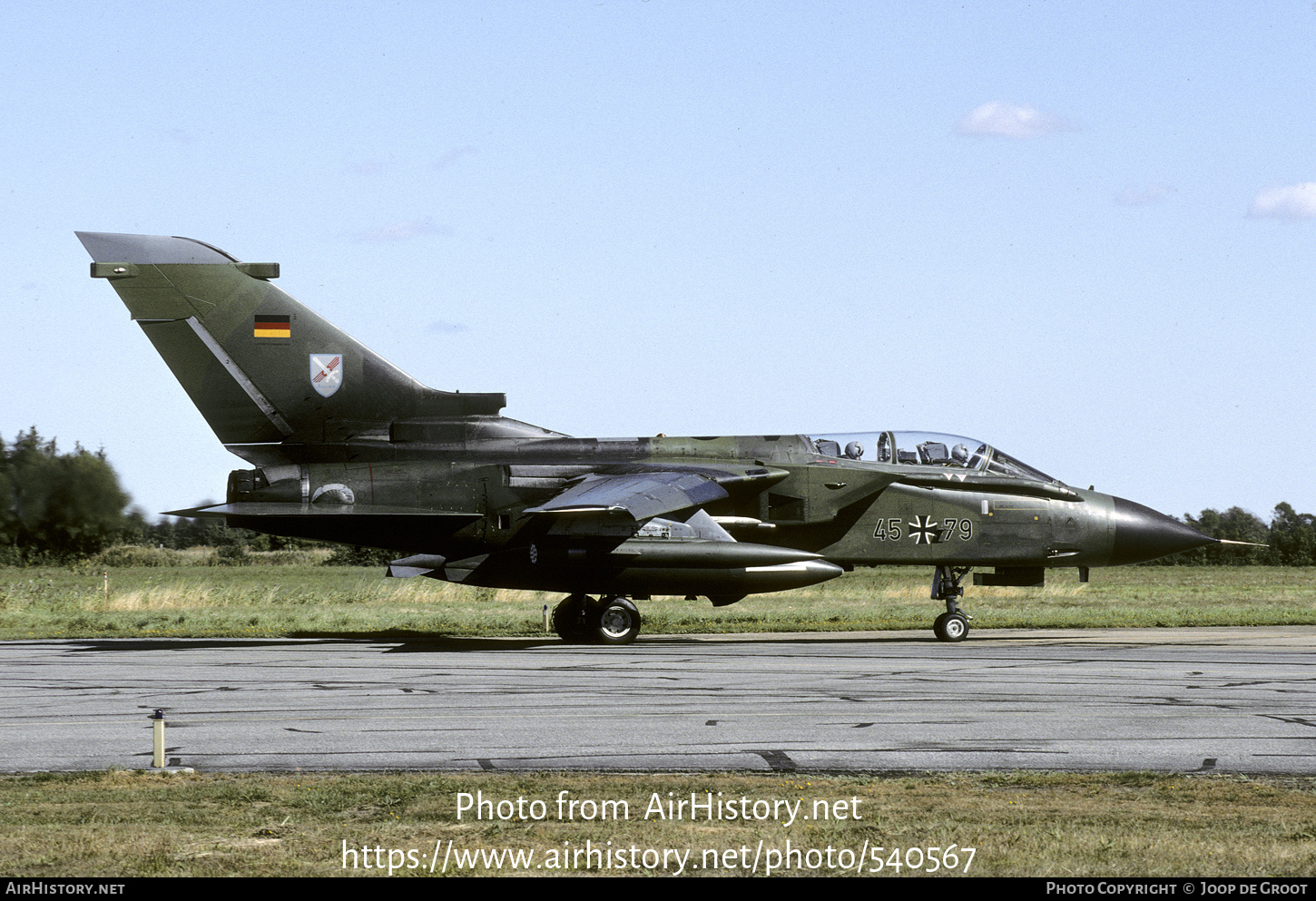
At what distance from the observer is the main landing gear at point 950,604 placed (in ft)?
72.1

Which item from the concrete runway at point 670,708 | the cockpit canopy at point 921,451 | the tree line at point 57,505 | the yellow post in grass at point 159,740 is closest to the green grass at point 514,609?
the tree line at point 57,505

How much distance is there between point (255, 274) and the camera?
877 inches

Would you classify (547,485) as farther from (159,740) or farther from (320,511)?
(159,740)

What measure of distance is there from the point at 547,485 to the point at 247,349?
546cm

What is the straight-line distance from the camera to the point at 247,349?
22094mm

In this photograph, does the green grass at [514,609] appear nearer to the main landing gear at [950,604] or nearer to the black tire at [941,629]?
the main landing gear at [950,604]

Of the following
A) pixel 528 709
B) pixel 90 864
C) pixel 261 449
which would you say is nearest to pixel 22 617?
pixel 261 449

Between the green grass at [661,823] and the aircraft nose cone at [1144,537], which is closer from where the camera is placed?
the green grass at [661,823]

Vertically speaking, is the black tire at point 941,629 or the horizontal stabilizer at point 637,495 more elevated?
the horizontal stabilizer at point 637,495

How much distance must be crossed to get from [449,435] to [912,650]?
8.40 meters

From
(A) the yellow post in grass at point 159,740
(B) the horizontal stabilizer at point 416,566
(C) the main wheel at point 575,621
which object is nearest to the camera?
(A) the yellow post in grass at point 159,740

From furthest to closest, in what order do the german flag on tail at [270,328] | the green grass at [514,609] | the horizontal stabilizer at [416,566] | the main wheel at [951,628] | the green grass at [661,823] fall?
the green grass at [514,609]
the horizontal stabilizer at [416,566]
the german flag on tail at [270,328]
the main wheel at [951,628]
the green grass at [661,823]

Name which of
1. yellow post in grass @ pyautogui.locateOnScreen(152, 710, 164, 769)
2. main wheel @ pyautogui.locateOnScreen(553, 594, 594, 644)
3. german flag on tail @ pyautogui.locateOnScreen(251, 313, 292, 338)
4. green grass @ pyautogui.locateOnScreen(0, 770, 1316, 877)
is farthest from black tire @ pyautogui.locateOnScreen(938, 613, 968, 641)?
yellow post in grass @ pyautogui.locateOnScreen(152, 710, 164, 769)

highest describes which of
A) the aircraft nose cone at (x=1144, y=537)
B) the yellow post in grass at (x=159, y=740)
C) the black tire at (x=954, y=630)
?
the aircraft nose cone at (x=1144, y=537)
